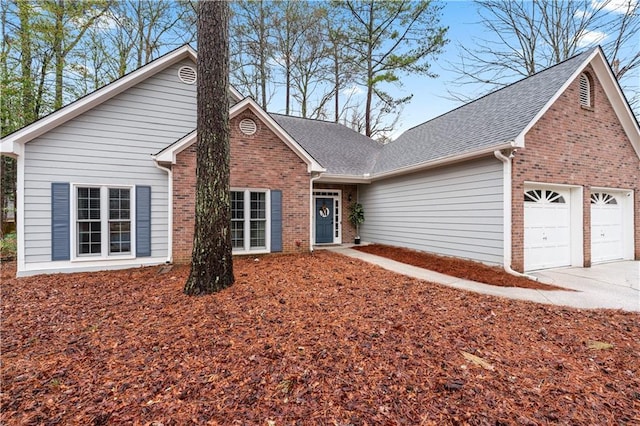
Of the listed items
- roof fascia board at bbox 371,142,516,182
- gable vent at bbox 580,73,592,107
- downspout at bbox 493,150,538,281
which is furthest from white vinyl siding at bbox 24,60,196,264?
gable vent at bbox 580,73,592,107

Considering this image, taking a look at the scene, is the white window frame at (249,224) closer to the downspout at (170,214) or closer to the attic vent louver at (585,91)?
the downspout at (170,214)

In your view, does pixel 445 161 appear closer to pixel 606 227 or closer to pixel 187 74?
pixel 606 227

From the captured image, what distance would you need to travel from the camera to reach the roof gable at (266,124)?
23.8 feet

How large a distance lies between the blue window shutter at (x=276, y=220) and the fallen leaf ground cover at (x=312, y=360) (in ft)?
11.8

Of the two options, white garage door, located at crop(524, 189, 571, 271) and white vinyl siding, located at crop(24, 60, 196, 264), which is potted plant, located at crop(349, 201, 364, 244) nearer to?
white garage door, located at crop(524, 189, 571, 271)

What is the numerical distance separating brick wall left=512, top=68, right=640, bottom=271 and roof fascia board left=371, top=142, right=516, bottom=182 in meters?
0.62

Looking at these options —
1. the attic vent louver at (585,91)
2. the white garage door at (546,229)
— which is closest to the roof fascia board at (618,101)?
the attic vent louver at (585,91)

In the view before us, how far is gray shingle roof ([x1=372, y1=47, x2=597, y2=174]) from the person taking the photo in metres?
7.30

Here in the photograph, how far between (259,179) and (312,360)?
6297 mm

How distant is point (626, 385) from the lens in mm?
2555

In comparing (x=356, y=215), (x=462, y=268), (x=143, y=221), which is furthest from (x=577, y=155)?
(x=143, y=221)

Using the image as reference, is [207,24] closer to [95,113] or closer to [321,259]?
[95,113]

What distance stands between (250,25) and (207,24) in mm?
14362

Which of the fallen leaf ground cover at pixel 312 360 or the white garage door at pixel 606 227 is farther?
the white garage door at pixel 606 227
